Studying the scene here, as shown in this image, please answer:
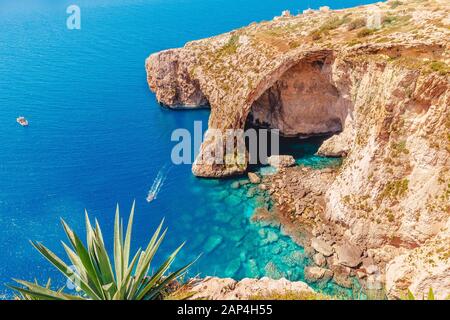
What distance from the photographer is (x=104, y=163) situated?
32.2 metres

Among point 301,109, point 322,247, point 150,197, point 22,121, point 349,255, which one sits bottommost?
point 349,255

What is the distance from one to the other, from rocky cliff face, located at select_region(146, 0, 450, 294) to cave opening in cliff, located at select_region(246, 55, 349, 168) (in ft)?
0.37

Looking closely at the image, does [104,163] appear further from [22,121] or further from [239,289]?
[239,289]

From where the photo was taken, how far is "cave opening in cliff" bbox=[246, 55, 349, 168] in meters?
33.1

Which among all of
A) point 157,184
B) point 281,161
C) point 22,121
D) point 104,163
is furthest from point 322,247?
point 22,121

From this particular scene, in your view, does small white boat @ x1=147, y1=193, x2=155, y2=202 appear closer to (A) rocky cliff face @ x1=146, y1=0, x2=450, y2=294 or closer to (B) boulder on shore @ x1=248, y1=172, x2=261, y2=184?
(A) rocky cliff face @ x1=146, y1=0, x2=450, y2=294

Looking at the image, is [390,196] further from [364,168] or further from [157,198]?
[157,198]

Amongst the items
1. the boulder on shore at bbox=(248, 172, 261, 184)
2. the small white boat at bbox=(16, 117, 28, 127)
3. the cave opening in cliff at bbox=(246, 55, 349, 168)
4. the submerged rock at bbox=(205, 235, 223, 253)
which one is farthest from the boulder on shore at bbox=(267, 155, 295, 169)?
the small white boat at bbox=(16, 117, 28, 127)

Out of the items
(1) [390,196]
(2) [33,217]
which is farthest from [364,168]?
(2) [33,217]

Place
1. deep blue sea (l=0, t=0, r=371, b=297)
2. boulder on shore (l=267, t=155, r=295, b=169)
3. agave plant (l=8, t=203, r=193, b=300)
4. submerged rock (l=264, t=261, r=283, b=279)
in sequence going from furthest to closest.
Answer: boulder on shore (l=267, t=155, r=295, b=169), deep blue sea (l=0, t=0, r=371, b=297), submerged rock (l=264, t=261, r=283, b=279), agave plant (l=8, t=203, r=193, b=300)

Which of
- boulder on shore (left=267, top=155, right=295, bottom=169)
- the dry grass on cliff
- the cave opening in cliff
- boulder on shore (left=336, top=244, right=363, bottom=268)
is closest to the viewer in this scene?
the dry grass on cliff

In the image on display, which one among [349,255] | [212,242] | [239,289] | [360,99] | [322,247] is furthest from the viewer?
[360,99]

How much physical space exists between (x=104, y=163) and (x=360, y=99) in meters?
24.3
